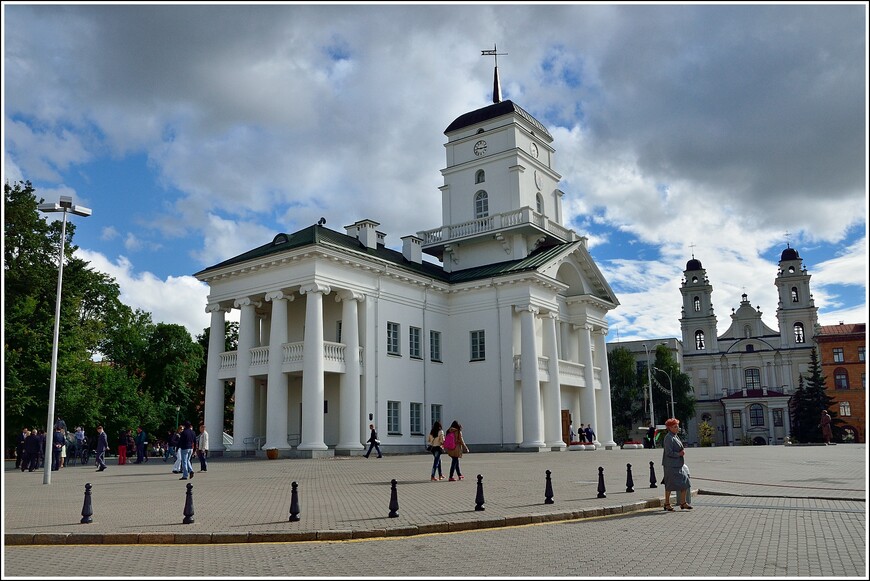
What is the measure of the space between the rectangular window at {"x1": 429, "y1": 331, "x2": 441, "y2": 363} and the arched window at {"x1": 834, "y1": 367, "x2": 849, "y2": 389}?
127ft

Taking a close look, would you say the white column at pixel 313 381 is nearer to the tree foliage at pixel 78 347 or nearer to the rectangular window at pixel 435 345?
the rectangular window at pixel 435 345

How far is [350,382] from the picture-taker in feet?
127

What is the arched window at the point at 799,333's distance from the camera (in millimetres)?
107062

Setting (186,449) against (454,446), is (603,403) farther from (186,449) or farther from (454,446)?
(186,449)

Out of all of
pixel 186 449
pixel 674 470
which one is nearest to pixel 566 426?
pixel 186 449

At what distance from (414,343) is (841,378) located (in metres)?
49.0

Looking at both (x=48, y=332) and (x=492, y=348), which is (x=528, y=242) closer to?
(x=492, y=348)

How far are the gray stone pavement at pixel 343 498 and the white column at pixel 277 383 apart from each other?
8102mm

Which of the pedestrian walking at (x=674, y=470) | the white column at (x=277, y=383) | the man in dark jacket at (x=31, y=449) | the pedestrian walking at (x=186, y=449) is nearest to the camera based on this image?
→ the pedestrian walking at (x=674, y=470)

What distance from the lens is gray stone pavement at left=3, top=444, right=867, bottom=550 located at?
1220 centimetres

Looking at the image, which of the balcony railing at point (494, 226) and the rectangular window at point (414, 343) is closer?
the rectangular window at point (414, 343)

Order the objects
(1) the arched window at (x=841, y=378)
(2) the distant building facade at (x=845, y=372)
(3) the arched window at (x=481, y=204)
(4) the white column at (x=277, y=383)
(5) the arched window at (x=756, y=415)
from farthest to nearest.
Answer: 1. (5) the arched window at (x=756, y=415)
2. (1) the arched window at (x=841, y=378)
3. (3) the arched window at (x=481, y=204)
4. (2) the distant building facade at (x=845, y=372)
5. (4) the white column at (x=277, y=383)

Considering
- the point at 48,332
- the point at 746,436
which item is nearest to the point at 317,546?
the point at 48,332

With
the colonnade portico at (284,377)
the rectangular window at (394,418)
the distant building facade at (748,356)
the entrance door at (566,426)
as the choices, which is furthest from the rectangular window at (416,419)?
the distant building facade at (748,356)
